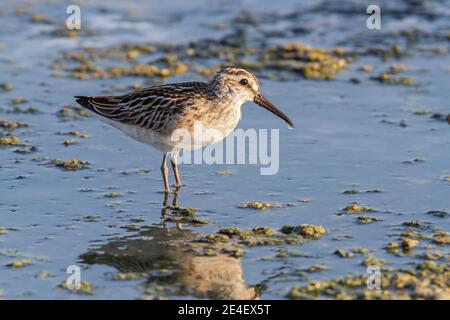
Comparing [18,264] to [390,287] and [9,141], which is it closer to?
[390,287]

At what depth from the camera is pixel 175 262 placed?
8.55 m

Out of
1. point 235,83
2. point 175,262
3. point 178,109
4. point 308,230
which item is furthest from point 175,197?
point 175,262

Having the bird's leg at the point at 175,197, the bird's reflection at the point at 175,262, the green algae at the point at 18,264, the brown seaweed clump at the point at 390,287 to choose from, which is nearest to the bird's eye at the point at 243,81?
the bird's leg at the point at 175,197

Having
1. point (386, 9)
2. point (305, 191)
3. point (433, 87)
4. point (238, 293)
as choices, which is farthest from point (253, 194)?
point (386, 9)

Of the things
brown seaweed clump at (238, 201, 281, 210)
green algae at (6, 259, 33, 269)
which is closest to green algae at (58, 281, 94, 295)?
green algae at (6, 259, 33, 269)

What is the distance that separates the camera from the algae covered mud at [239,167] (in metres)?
8.27

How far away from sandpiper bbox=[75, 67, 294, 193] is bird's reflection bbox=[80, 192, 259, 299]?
1.47 metres

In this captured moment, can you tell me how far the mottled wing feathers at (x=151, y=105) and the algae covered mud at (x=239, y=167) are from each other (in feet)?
2.32

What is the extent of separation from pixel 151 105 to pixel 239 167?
4.66 ft
